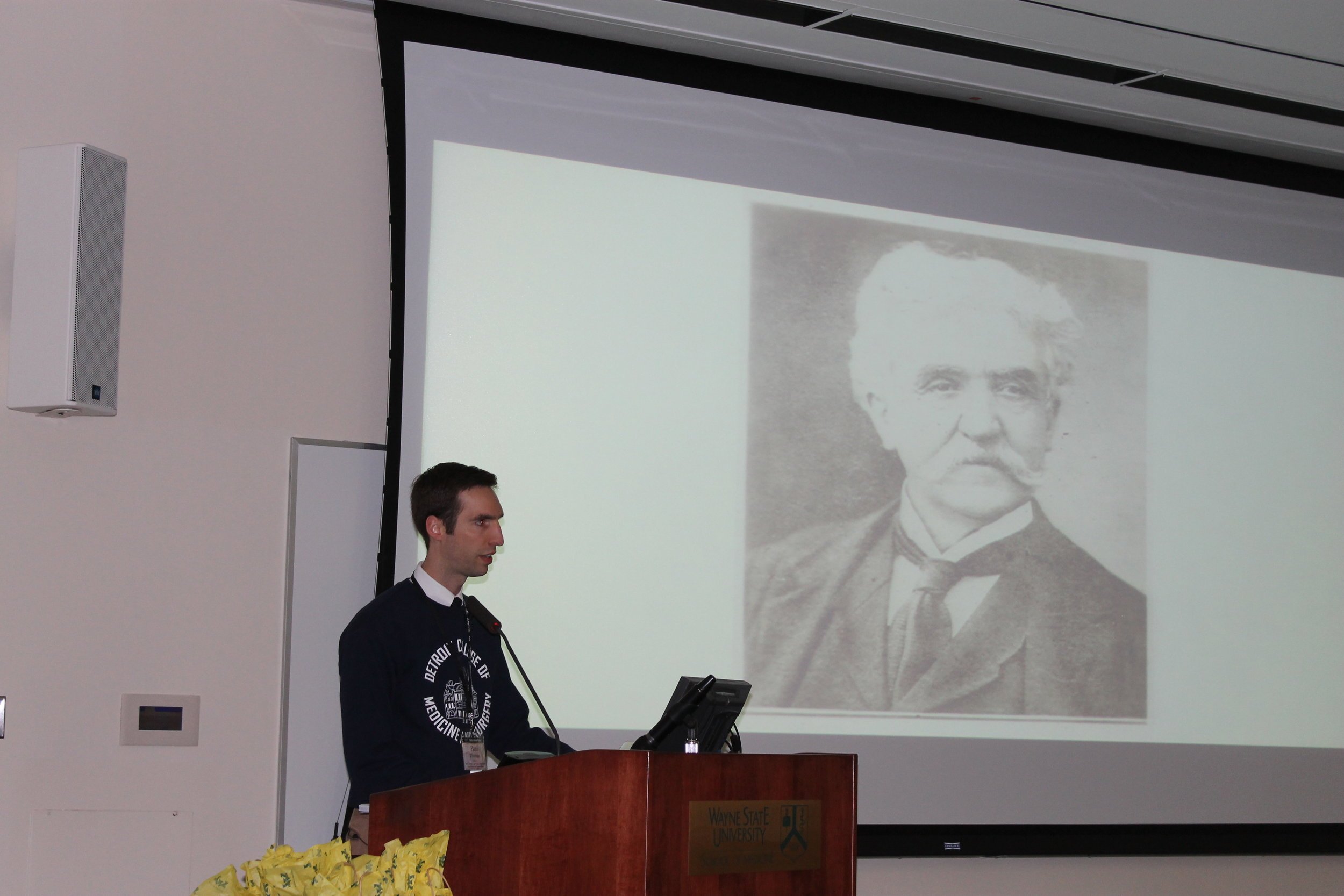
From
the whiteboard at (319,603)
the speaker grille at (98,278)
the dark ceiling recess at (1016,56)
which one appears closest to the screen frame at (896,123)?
the whiteboard at (319,603)

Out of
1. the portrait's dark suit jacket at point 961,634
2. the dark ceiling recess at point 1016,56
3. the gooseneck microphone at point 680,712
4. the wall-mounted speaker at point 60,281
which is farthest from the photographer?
the portrait's dark suit jacket at point 961,634

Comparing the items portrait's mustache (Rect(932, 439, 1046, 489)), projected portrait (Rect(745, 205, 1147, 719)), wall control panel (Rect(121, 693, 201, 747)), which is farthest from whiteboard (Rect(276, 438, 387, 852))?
portrait's mustache (Rect(932, 439, 1046, 489))

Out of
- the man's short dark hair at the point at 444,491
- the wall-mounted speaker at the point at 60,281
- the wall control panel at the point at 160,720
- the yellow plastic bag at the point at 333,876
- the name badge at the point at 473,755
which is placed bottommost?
the wall control panel at the point at 160,720

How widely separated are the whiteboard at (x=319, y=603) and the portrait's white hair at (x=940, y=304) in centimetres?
165

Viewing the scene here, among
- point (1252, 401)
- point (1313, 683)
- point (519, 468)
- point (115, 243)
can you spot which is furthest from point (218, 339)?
point (1313, 683)

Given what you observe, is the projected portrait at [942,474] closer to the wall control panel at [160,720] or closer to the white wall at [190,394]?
the white wall at [190,394]

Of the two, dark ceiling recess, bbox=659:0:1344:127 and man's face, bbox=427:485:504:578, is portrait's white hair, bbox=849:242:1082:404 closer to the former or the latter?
dark ceiling recess, bbox=659:0:1344:127

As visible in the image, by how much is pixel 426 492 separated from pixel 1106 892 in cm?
297

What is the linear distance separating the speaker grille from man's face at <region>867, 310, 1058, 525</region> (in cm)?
235

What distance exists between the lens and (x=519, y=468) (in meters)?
3.85

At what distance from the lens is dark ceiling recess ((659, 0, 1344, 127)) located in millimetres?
3914

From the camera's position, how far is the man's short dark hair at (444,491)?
2.93 m

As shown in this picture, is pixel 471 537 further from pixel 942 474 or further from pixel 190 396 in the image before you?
pixel 942 474

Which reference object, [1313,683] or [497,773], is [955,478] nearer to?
[1313,683]
